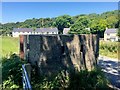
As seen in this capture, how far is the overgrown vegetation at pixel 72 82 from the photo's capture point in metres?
9.91

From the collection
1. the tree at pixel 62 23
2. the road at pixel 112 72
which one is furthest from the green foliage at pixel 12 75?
the tree at pixel 62 23

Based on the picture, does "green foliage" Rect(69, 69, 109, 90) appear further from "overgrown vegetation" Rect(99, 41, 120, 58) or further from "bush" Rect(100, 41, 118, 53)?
"bush" Rect(100, 41, 118, 53)

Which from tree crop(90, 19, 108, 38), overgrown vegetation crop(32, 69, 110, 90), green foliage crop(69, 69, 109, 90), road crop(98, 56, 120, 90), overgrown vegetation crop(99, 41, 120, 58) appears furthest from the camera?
tree crop(90, 19, 108, 38)

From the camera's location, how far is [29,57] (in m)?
12.0

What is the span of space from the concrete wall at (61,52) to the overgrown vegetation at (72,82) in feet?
1.39

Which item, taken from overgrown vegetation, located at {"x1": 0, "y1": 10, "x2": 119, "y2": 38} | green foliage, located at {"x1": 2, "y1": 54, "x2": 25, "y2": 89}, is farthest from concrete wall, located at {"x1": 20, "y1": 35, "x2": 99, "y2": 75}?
overgrown vegetation, located at {"x1": 0, "y1": 10, "x2": 119, "y2": 38}

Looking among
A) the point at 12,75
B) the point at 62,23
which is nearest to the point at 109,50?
the point at 12,75

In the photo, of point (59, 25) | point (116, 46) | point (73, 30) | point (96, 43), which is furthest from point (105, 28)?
point (96, 43)

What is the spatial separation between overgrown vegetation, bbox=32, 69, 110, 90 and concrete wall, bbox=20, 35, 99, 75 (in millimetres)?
425

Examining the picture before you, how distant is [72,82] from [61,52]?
5.14 feet

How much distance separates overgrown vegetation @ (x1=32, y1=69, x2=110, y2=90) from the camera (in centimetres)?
991

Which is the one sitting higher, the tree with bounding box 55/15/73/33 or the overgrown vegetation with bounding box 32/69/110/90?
the tree with bounding box 55/15/73/33

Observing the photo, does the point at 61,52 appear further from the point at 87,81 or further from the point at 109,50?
the point at 109,50

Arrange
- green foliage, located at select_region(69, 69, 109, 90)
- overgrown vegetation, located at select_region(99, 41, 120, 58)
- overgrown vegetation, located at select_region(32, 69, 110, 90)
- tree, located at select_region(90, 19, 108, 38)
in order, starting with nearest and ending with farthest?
overgrown vegetation, located at select_region(32, 69, 110, 90) → green foliage, located at select_region(69, 69, 109, 90) → overgrown vegetation, located at select_region(99, 41, 120, 58) → tree, located at select_region(90, 19, 108, 38)
